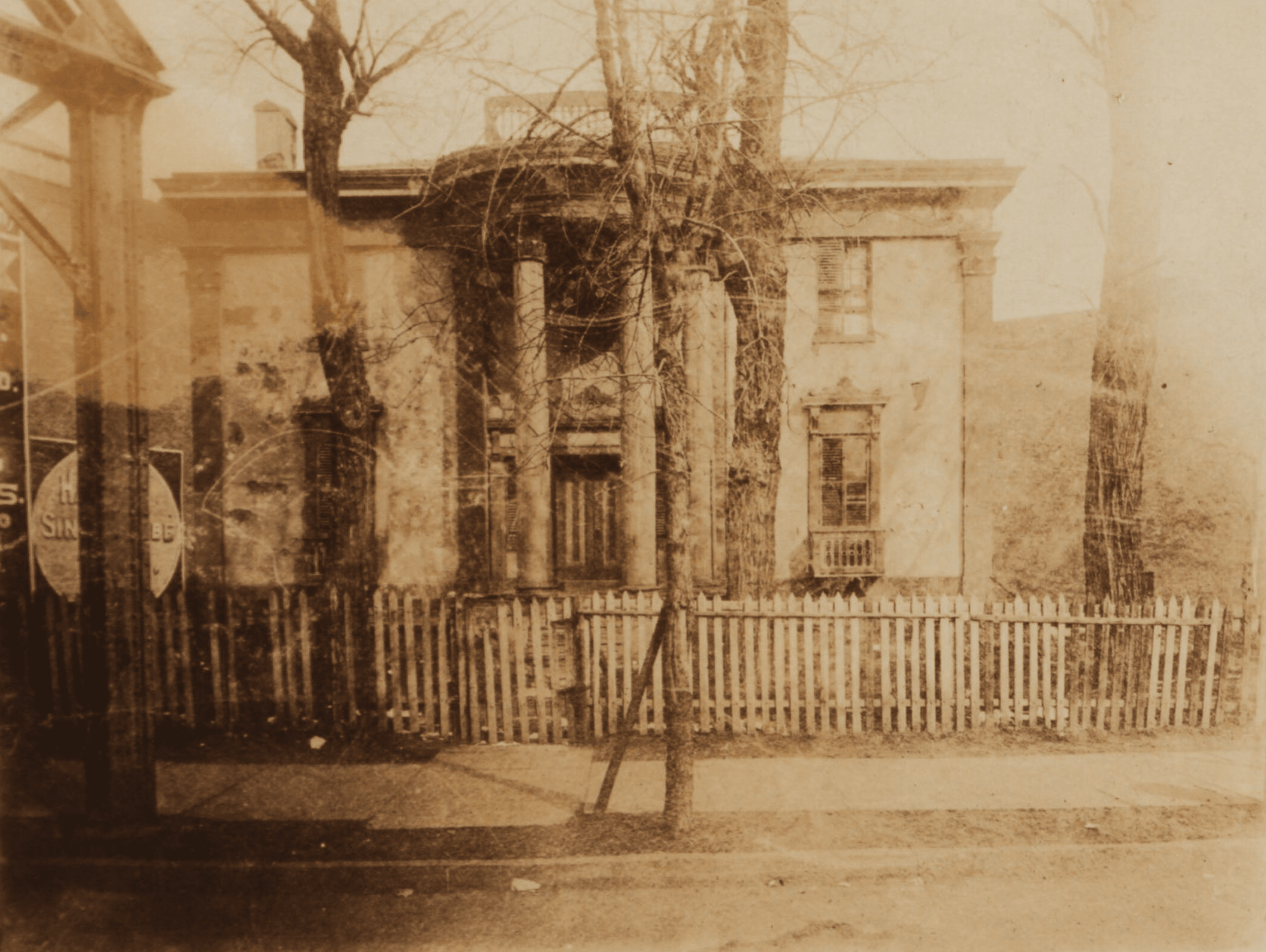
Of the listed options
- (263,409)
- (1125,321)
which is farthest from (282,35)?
(1125,321)

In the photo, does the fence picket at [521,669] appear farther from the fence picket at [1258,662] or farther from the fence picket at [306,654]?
the fence picket at [1258,662]

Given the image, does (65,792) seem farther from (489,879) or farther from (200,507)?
(489,879)

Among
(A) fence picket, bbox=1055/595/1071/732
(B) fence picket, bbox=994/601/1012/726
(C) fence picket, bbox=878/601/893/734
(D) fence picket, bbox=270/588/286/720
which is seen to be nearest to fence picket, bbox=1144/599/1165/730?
(A) fence picket, bbox=1055/595/1071/732

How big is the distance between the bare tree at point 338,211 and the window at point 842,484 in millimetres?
6854

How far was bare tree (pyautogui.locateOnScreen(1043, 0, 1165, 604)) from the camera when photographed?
18.8 ft

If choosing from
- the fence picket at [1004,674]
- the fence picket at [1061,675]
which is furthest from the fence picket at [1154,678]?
the fence picket at [1004,674]

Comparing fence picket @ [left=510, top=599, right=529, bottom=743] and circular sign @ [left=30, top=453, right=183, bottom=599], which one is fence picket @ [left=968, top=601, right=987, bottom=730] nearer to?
fence picket @ [left=510, top=599, right=529, bottom=743]

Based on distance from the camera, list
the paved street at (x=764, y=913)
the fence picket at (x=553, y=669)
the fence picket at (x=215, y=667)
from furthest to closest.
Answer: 1. the fence picket at (x=553, y=669)
2. the fence picket at (x=215, y=667)
3. the paved street at (x=764, y=913)

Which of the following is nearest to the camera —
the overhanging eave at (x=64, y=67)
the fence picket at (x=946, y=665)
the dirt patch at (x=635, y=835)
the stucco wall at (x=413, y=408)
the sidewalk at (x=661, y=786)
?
the overhanging eave at (x=64, y=67)

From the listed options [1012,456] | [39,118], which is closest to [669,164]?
[39,118]

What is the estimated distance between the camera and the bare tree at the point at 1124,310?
574 centimetres

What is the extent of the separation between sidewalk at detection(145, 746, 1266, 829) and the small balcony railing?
201 inches

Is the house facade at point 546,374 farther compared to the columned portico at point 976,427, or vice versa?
the columned portico at point 976,427

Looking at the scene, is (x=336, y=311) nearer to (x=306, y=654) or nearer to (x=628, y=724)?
(x=306, y=654)
